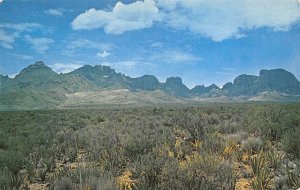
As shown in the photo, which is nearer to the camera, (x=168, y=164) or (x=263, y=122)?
(x=168, y=164)

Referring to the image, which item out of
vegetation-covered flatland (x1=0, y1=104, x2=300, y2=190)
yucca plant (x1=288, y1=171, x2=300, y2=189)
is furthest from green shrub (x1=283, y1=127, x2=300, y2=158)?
yucca plant (x1=288, y1=171, x2=300, y2=189)

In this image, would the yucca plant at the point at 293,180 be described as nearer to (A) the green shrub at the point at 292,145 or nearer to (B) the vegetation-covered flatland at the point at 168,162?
(B) the vegetation-covered flatland at the point at 168,162

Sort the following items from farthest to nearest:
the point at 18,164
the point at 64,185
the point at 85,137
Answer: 1. the point at 85,137
2. the point at 18,164
3. the point at 64,185

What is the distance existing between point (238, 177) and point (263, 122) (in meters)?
7.64

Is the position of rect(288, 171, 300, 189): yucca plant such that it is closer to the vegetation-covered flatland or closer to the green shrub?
the vegetation-covered flatland

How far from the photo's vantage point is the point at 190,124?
1794 cm

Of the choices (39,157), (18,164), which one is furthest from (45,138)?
(18,164)

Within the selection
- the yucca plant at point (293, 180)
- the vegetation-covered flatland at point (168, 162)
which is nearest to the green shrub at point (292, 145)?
the vegetation-covered flatland at point (168, 162)

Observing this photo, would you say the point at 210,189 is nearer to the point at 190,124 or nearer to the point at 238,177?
the point at 238,177

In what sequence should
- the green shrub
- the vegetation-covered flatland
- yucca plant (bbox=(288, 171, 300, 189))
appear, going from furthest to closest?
1. the green shrub
2. the vegetation-covered flatland
3. yucca plant (bbox=(288, 171, 300, 189))

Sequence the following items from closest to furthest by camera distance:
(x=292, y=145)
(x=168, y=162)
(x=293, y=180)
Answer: (x=293, y=180)
(x=168, y=162)
(x=292, y=145)

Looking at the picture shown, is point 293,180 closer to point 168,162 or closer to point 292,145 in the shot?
point 168,162

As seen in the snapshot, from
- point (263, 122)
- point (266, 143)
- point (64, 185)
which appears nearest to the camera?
point (64, 185)

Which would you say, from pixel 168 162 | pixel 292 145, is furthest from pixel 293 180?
pixel 292 145
